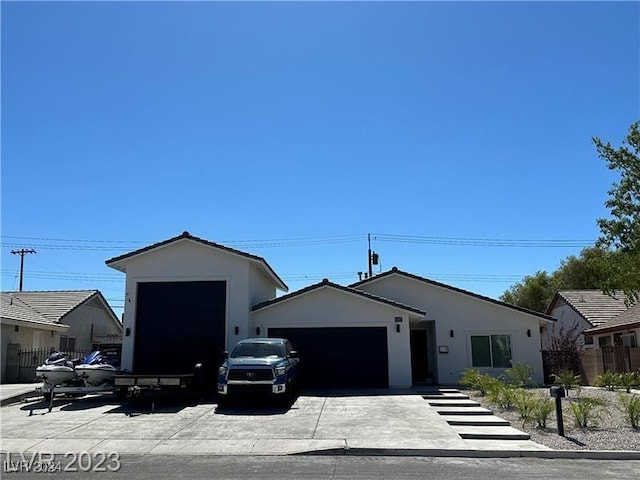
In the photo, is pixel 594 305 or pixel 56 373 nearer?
pixel 56 373

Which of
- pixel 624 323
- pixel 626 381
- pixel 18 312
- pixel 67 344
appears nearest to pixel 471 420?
pixel 626 381

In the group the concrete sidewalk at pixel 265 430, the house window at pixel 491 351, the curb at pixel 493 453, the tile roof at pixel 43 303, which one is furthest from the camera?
the tile roof at pixel 43 303

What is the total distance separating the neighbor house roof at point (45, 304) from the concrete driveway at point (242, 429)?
38.4 ft

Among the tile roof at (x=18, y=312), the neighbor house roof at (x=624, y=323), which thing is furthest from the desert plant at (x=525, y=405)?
the tile roof at (x=18, y=312)

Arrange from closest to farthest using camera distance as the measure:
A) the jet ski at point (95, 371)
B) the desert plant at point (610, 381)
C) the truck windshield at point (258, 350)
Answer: the truck windshield at point (258, 350) < the jet ski at point (95, 371) < the desert plant at point (610, 381)

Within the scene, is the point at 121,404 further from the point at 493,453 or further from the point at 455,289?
the point at 455,289

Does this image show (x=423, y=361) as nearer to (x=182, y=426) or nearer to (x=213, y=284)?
(x=213, y=284)

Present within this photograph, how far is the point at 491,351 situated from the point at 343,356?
6.64 m

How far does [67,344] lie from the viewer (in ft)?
102

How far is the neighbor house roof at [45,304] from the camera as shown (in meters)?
26.7

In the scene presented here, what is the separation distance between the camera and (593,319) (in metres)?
29.7

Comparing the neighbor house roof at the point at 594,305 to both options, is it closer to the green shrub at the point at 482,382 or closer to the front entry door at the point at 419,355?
the front entry door at the point at 419,355

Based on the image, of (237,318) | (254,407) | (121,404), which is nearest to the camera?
(254,407)

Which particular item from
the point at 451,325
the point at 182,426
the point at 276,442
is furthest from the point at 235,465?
the point at 451,325
